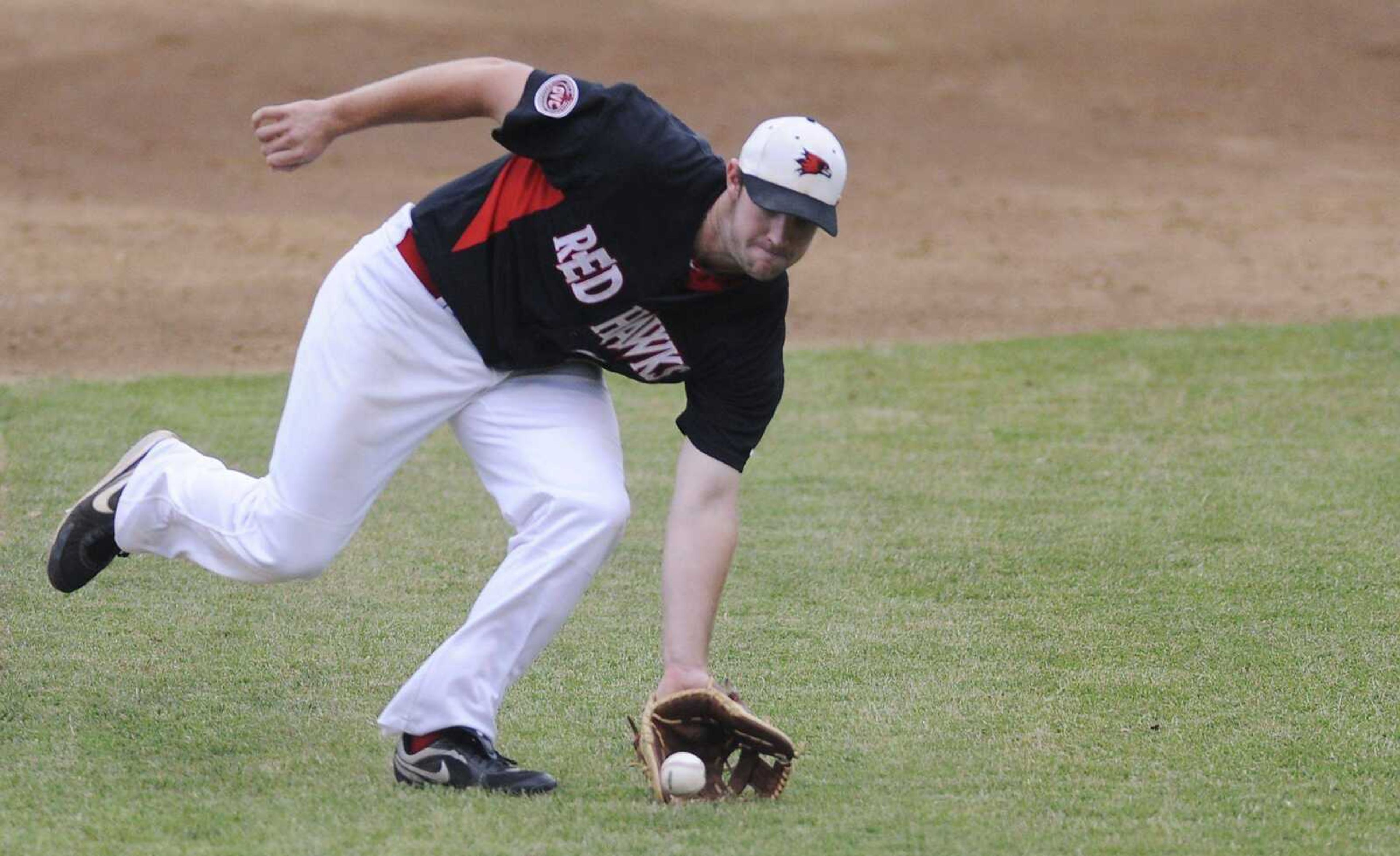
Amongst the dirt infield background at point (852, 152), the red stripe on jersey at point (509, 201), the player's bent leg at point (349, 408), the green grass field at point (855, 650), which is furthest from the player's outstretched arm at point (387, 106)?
the dirt infield background at point (852, 152)

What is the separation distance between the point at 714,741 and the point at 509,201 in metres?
1.28

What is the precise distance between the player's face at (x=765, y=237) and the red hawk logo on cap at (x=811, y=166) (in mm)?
97

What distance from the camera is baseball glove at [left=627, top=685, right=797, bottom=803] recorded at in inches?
146

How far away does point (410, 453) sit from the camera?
394 centimetres

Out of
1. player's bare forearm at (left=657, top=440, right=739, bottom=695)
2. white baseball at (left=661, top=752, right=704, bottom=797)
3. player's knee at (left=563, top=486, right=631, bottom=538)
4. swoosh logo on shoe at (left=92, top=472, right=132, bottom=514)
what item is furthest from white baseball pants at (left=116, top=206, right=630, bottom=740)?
white baseball at (left=661, top=752, right=704, bottom=797)

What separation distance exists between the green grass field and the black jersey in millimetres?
912

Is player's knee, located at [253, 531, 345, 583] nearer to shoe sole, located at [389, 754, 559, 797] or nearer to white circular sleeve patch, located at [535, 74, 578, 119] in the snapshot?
shoe sole, located at [389, 754, 559, 797]

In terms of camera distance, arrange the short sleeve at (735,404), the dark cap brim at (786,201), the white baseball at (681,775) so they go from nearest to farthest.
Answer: the dark cap brim at (786,201) < the white baseball at (681,775) < the short sleeve at (735,404)

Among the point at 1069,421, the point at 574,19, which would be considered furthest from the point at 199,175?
the point at 1069,421

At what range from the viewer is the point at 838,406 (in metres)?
8.80

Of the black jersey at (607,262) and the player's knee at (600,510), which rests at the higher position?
the black jersey at (607,262)

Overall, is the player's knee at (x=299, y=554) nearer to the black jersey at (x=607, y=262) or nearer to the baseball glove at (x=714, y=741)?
the black jersey at (x=607, y=262)

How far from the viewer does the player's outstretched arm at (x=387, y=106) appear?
377 centimetres

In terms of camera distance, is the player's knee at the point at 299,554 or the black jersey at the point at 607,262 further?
the player's knee at the point at 299,554
